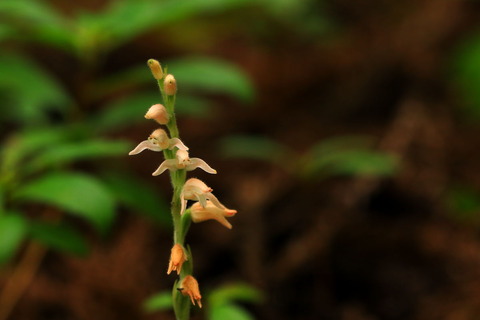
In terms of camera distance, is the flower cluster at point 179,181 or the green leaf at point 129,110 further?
the green leaf at point 129,110

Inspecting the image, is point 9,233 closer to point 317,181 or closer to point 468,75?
point 317,181

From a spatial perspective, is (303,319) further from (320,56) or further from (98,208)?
(320,56)

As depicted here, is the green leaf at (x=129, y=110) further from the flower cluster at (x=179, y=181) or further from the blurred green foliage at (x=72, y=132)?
the flower cluster at (x=179, y=181)

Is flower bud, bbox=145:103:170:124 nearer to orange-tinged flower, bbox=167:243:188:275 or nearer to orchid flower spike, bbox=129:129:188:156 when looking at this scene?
orchid flower spike, bbox=129:129:188:156

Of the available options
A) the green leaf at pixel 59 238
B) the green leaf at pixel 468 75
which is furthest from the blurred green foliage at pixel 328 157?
the green leaf at pixel 59 238

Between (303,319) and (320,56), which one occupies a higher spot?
(320,56)

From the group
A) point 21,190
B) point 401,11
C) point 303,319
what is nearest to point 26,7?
point 21,190
